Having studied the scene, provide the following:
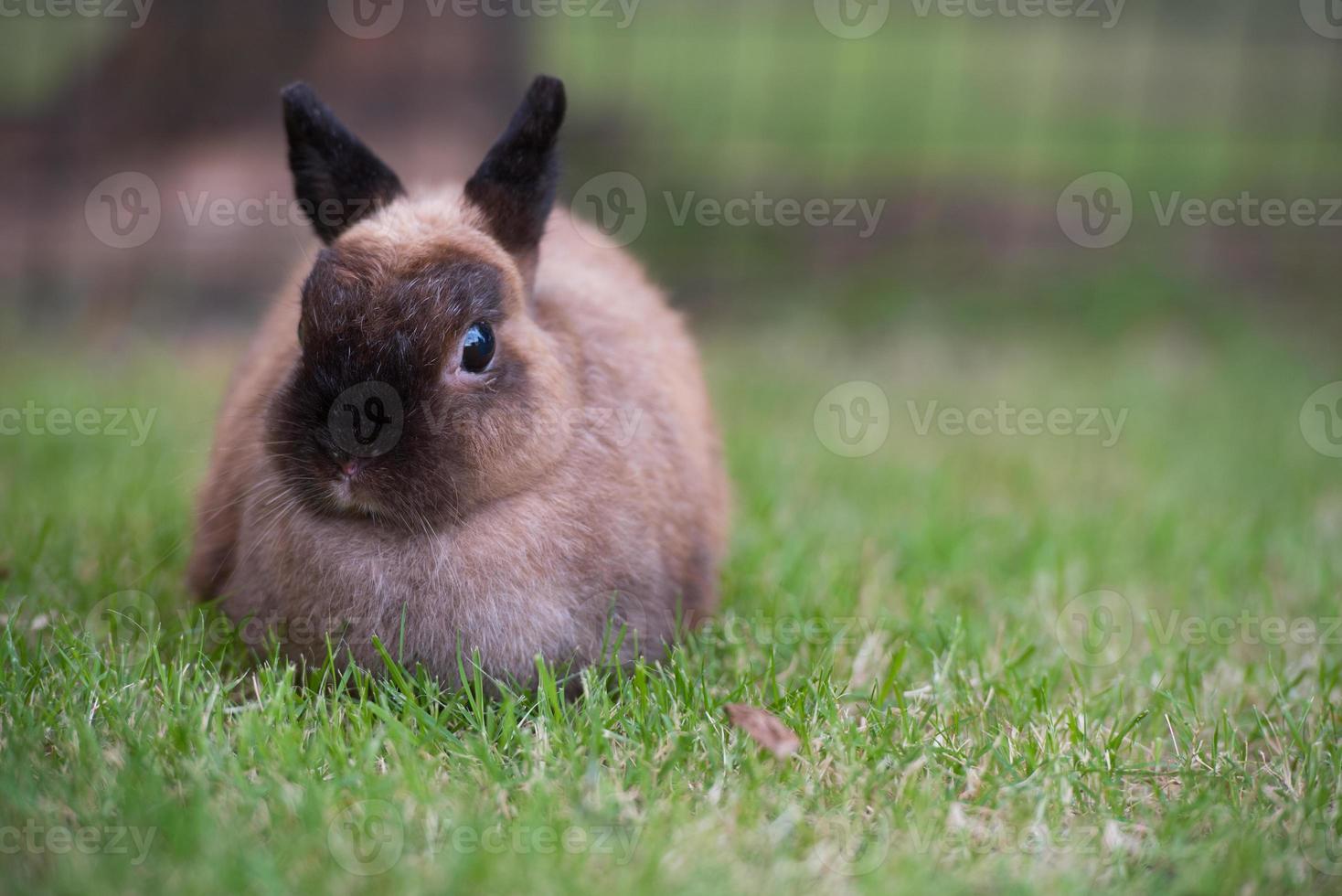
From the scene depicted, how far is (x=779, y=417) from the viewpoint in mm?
5984

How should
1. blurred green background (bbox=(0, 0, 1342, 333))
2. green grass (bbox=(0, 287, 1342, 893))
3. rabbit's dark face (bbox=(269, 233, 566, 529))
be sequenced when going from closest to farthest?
1. green grass (bbox=(0, 287, 1342, 893))
2. rabbit's dark face (bbox=(269, 233, 566, 529))
3. blurred green background (bbox=(0, 0, 1342, 333))

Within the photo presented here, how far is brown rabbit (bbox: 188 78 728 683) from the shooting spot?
8.84 feet

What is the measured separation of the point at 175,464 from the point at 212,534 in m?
1.47

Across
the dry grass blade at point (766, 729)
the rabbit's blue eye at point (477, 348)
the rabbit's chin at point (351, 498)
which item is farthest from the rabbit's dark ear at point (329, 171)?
the dry grass blade at point (766, 729)

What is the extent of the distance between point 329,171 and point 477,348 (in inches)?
27.9

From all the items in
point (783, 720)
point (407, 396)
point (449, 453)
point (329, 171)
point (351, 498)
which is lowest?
point (783, 720)

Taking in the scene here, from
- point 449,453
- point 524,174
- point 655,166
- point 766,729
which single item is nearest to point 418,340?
point 449,453

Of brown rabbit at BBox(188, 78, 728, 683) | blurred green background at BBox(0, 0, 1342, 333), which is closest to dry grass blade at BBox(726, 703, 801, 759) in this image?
brown rabbit at BBox(188, 78, 728, 683)

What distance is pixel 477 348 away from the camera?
112 inches

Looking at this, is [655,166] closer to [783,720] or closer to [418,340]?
[418,340]

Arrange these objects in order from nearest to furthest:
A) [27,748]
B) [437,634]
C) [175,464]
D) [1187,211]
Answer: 1. [27,748]
2. [437,634]
3. [175,464]
4. [1187,211]

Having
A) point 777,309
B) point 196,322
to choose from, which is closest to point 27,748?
point 196,322

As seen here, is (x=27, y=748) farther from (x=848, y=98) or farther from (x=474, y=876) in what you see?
(x=848, y=98)

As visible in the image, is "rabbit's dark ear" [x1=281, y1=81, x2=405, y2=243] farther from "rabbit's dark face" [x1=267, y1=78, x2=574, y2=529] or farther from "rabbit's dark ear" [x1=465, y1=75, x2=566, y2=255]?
"rabbit's dark ear" [x1=465, y1=75, x2=566, y2=255]
